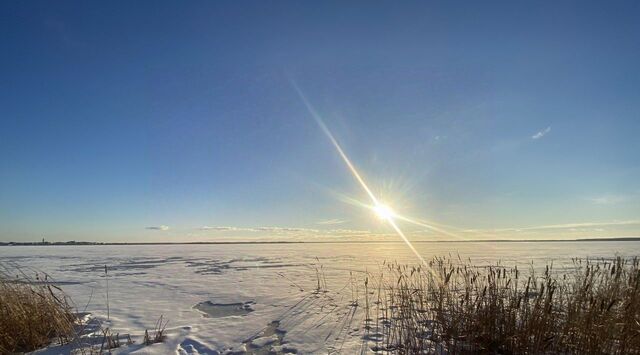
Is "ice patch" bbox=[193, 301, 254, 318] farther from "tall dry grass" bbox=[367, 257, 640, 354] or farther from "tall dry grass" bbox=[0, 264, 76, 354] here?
"tall dry grass" bbox=[367, 257, 640, 354]

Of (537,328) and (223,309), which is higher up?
(537,328)

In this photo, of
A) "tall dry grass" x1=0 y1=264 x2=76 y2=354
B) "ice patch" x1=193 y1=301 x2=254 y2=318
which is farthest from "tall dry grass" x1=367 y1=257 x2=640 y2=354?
"tall dry grass" x1=0 y1=264 x2=76 y2=354

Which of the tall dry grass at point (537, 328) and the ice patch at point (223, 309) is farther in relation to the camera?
the ice patch at point (223, 309)

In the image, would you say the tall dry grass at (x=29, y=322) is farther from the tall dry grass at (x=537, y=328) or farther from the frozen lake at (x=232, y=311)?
the tall dry grass at (x=537, y=328)

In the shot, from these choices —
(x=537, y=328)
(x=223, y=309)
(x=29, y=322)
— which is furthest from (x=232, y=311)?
(x=537, y=328)

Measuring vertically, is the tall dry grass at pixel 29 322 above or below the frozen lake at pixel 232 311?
above

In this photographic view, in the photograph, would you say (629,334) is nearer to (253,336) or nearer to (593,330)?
(593,330)

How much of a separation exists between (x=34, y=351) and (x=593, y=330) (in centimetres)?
656

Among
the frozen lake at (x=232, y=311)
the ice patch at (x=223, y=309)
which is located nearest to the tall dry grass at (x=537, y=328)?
the frozen lake at (x=232, y=311)

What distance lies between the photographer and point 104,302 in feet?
25.4

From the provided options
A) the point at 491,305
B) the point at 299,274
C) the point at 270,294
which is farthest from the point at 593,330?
the point at 299,274

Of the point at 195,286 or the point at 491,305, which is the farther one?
the point at 195,286

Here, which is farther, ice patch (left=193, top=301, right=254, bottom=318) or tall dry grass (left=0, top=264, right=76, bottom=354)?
ice patch (left=193, top=301, right=254, bottom=318)

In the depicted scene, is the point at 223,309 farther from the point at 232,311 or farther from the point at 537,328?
the point at 537,328
